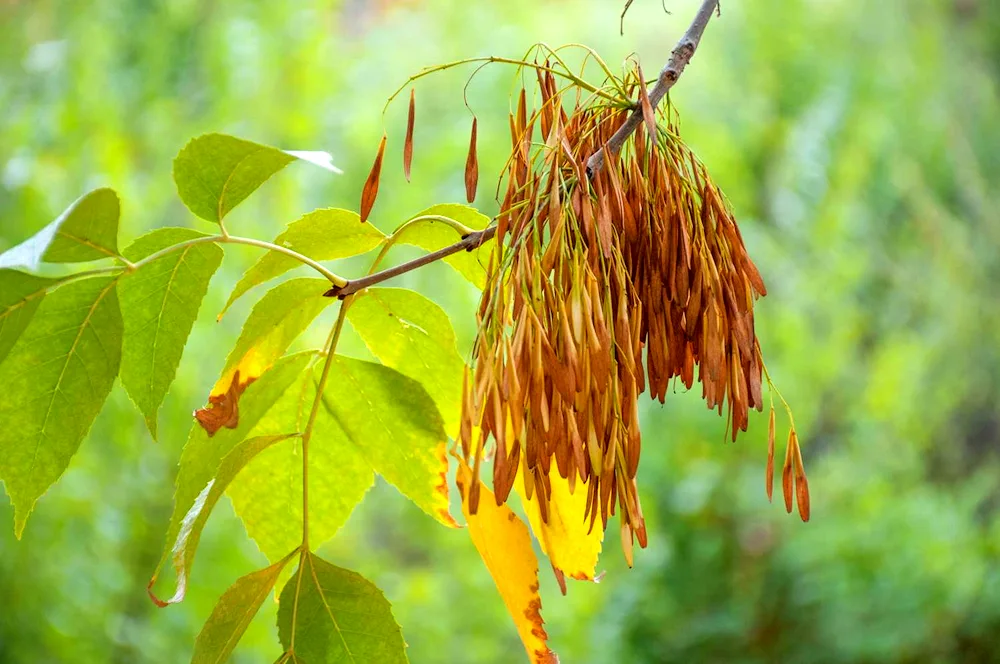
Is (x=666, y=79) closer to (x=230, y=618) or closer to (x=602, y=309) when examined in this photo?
(x=602, y=309)

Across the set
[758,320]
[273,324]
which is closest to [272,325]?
[273,324]

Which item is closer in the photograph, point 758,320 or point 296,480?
point 296,480

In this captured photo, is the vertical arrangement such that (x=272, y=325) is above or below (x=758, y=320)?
below

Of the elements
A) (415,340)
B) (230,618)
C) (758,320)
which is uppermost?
(758,320)

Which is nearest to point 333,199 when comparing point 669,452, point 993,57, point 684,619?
point 669,452

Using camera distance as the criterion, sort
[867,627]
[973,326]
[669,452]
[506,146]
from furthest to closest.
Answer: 1. [506,146]
2. [973,326]
3. [669,452]
4. [867,627]

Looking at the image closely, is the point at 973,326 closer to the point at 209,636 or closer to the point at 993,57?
the point at 993,57

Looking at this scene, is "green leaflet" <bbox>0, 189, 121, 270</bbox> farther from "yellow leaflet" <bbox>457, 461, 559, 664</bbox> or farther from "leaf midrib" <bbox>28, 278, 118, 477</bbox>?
"yellow leaflet" <bbox>457, 461, 559, 664</bbox>

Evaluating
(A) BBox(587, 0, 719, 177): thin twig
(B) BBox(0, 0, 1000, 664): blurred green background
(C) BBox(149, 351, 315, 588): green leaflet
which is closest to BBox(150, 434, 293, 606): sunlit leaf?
(C) BBox(149, 351, 315, 588): green leaflet
